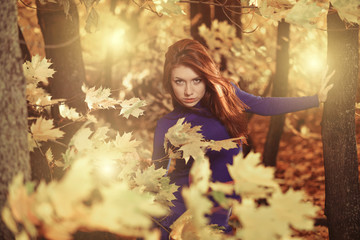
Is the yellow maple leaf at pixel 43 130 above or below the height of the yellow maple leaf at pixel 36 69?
below

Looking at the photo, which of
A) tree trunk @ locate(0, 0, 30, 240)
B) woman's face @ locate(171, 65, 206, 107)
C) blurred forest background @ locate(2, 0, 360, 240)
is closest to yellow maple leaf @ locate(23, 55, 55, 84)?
blurred forest background @ locate(2, 0, 360, 240)

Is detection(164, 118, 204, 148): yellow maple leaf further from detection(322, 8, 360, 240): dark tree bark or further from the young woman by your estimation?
detection(322, 8, 360, 240): dark tree bark

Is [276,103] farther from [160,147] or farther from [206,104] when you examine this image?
[160,147]

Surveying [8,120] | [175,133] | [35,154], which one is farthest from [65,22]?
[8,120]

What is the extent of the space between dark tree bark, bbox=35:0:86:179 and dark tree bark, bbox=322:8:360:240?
7.38 ft

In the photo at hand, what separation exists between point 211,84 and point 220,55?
3742mm

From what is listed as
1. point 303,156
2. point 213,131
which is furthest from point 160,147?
point 303,156

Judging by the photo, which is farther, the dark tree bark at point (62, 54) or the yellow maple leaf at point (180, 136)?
the dark tree bark at point (62, 54)

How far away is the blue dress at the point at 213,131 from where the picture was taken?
2.68 meters

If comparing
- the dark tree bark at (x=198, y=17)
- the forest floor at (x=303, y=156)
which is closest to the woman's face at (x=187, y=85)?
the dark tree bark at (x=198, y=17)

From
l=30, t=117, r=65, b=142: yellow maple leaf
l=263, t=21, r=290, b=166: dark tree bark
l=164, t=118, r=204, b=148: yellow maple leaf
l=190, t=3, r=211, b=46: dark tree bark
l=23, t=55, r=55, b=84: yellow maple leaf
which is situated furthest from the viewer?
l=263, t=21, r=290, b=166: dark tree bark

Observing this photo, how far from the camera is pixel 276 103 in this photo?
2818mm

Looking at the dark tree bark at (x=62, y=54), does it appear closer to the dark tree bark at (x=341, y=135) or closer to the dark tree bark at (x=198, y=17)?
the dark tree bark at (x=341, y=135)

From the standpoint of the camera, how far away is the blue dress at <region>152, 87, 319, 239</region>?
8.78ft
